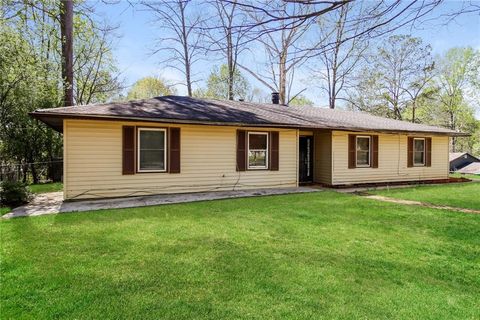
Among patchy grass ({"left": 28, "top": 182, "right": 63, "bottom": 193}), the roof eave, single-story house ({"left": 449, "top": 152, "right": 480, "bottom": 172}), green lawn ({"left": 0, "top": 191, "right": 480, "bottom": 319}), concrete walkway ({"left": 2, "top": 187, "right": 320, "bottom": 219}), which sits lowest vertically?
green lawn ({"left": 0, "top": 191, "right": 480, "bottom": 319})

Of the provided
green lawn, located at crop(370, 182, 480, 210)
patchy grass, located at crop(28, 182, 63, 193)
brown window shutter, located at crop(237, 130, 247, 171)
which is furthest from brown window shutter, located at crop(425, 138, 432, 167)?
patchy grass, located at crop(28, 182, 63, 193)

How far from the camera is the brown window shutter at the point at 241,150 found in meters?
10.2

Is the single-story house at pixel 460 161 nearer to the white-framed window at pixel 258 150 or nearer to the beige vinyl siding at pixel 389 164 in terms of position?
the beige vinyl siding at pixel 389 164

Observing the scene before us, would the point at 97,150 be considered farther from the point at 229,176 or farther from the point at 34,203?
the point at 229,176

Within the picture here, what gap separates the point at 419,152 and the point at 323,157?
17.3ft

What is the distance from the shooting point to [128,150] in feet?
28.1

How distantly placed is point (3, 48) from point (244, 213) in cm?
1133

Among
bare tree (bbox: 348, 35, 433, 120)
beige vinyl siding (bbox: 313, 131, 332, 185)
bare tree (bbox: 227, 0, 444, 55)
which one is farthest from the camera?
bare tree (bbox: 348, 35, 433, 120)

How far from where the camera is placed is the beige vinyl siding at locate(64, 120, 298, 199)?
8.11 meters

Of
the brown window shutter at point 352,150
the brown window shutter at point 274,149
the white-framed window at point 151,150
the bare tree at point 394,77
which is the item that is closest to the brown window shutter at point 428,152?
the brown window shutter at point 352,150

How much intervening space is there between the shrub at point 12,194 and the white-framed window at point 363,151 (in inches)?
445

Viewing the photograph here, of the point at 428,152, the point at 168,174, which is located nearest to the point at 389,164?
the point at 428,152

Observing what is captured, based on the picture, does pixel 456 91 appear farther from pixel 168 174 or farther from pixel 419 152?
pixel 168 174

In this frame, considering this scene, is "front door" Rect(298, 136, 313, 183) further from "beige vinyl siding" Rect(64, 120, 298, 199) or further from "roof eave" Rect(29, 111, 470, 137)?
"roof eave" Rect(29, 111, 470, 137)
